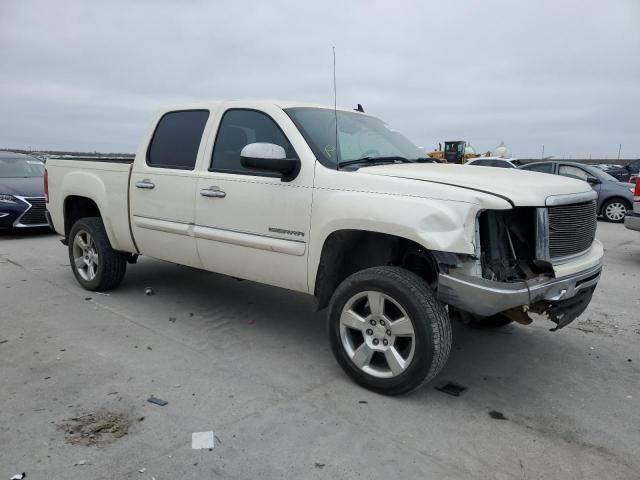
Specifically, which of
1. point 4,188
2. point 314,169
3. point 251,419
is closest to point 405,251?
point 314,169

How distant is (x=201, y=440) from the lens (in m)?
2.89

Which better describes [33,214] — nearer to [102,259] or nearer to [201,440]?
[102,259]

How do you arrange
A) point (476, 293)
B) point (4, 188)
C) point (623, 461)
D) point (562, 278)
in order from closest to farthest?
point (623, 461) → point (476, 293) → point (562, 278) → point (4, 188)

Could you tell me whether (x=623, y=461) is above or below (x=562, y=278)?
below

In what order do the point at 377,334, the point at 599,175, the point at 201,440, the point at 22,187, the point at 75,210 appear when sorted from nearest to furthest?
the point at 201,440 < the point at 377,334 < the point at 75,210 < the point at 22,187 < the point at 599,175

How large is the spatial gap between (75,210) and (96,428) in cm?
373

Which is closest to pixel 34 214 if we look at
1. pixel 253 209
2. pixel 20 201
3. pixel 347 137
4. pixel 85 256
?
pixel 20 201

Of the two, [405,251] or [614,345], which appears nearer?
[405,251]

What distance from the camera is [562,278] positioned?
129 inches

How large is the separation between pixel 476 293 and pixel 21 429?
270cm

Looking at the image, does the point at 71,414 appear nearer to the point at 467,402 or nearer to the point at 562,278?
the point at 467,402

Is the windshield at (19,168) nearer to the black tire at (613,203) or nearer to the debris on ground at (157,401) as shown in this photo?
the debris on ground at (157,401)

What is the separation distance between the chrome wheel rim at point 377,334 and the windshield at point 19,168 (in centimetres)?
946

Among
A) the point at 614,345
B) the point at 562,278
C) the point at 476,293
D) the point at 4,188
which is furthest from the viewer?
the point at 4,188
